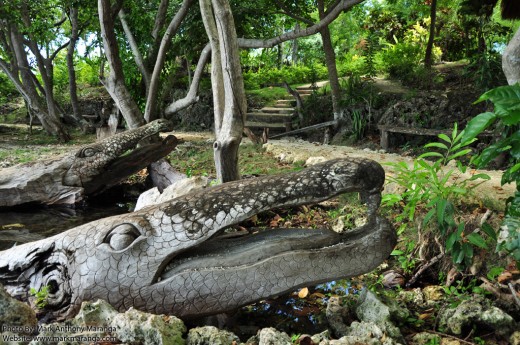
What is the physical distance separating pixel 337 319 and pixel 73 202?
428 cm

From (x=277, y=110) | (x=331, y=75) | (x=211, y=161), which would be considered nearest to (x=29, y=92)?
(x=277, y=110)

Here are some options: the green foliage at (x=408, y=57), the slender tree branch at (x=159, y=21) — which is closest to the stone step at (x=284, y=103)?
the green foliage at (x=408, y=57)

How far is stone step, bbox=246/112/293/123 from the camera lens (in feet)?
44.8

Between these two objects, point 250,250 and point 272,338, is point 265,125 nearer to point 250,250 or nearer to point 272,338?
point 250,250

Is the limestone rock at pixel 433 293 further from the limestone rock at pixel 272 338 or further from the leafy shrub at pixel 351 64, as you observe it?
the leafy shrub at pixel 351 64

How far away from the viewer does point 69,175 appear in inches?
222

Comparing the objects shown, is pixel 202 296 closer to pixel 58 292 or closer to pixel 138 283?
pixel 138 283

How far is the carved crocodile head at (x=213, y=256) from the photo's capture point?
7.84 ft

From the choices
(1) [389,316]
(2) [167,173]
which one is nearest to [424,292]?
(1) [389,316]

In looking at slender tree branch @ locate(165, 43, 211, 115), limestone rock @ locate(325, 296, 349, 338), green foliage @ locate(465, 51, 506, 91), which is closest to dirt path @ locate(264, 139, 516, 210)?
slender tree branch @ locate(165, 43, 211, 115)

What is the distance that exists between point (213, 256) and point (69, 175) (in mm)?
3817

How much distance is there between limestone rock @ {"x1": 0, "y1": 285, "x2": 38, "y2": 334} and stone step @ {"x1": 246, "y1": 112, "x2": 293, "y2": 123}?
11700 mm

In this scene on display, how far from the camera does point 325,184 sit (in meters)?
Answer: 2.37

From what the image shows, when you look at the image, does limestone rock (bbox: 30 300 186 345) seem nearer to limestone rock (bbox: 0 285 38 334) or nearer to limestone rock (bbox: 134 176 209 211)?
limestone rock (bbox: 0 285 38 334)
